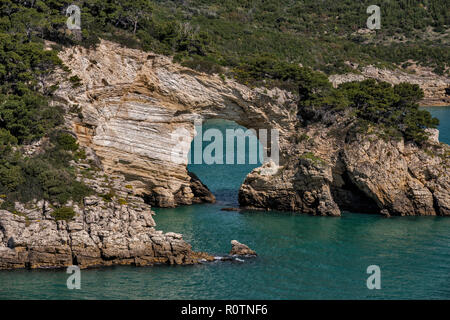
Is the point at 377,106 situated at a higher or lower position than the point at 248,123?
higher

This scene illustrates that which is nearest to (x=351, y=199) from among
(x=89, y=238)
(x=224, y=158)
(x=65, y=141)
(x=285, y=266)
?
(x=285, y=266)

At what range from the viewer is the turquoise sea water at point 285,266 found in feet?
A: 102

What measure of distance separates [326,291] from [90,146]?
78.3 ft

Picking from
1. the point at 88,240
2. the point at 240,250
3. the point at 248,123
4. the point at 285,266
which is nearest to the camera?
the point at 88,240

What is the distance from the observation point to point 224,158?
77.2 meters

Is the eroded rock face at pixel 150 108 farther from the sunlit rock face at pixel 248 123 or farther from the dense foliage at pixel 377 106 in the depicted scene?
the dense foliage at pixel 377 106

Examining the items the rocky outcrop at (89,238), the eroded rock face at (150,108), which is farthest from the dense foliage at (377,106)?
the rocky outcrop at (89,238)

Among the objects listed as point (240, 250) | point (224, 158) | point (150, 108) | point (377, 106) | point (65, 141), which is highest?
point (377, 106)

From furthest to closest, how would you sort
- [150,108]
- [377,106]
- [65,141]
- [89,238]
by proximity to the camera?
[377,106], [150,108], [65,141], [89,238]

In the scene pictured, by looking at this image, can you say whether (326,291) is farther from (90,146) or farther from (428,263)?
(90,146)

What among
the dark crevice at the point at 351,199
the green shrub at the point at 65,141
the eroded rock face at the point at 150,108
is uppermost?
the eroded rock face at the point at 150,108

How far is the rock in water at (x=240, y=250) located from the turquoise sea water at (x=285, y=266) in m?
0.77

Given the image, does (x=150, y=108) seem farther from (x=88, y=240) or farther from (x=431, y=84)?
(x=431, y=84)

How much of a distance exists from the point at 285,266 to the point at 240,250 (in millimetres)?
3429
